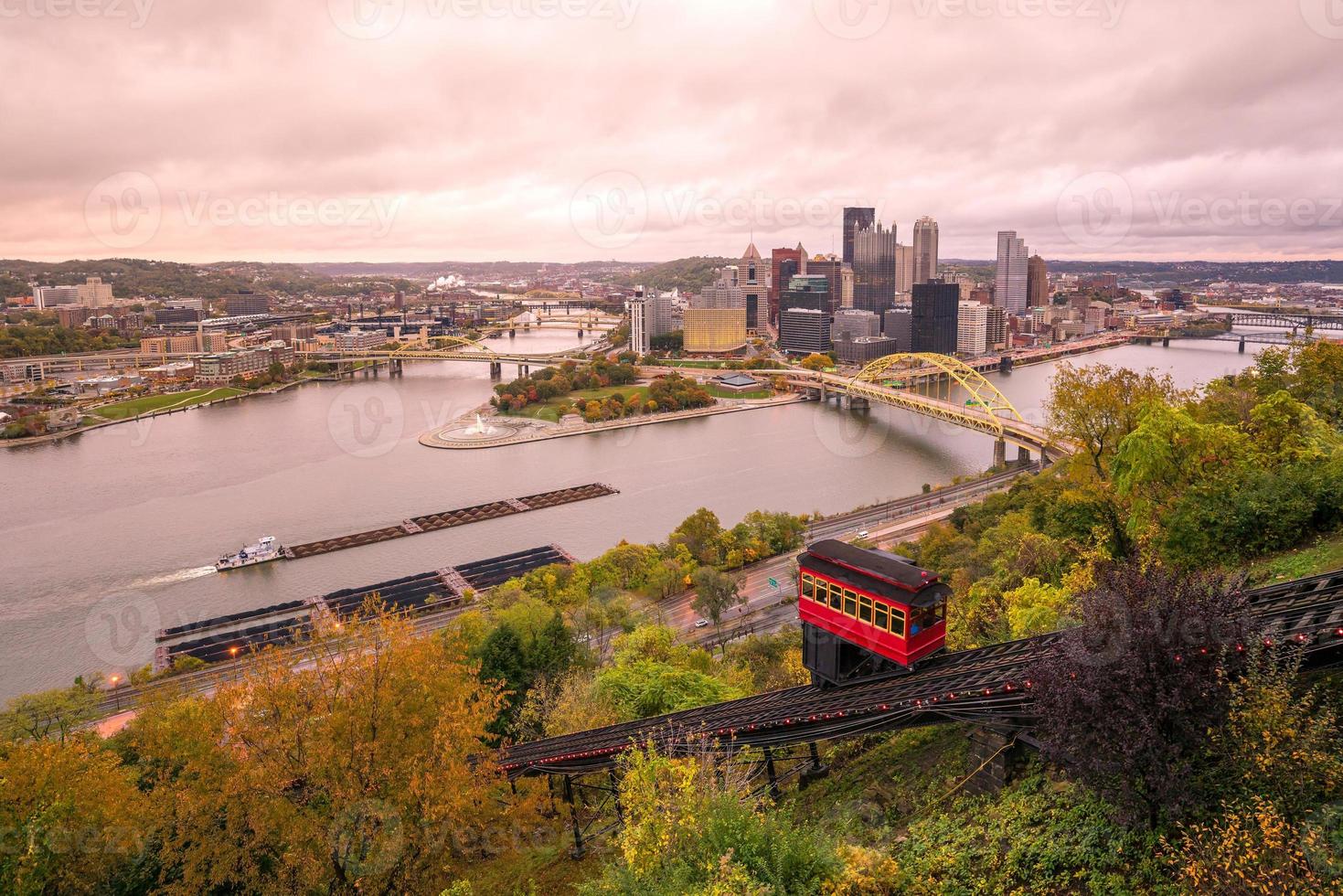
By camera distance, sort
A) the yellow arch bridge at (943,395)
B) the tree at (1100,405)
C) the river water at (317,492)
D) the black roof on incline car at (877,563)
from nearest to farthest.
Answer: the black roof on incline car at (877,563) < the tree at (1100,405) < the river water at (317,492) < the yellow arch bridge at (943,395)

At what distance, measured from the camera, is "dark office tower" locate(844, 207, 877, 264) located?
72188 mm

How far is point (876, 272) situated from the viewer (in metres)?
62.3

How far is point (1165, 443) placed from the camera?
6.62 meters

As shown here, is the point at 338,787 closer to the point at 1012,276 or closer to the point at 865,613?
the point at 865,613

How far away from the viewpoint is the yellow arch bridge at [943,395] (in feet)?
71.3

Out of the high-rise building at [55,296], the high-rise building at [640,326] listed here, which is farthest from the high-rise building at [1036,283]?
the high-rise building at [55,296]

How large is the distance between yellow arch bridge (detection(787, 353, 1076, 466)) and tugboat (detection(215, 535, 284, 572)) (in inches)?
540

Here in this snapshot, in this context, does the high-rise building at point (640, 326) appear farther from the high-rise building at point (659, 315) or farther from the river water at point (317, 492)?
the river water at point (317, 492)

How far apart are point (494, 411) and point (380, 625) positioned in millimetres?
25178

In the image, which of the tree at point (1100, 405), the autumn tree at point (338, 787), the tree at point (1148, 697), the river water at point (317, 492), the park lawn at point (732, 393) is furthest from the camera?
the park lawn at point (732, 393)

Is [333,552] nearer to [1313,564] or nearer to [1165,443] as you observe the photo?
[1165,443]

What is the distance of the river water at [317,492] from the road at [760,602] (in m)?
1.25

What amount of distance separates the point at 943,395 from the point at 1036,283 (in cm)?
3643

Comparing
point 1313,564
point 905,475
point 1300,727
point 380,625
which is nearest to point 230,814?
point 380,625
